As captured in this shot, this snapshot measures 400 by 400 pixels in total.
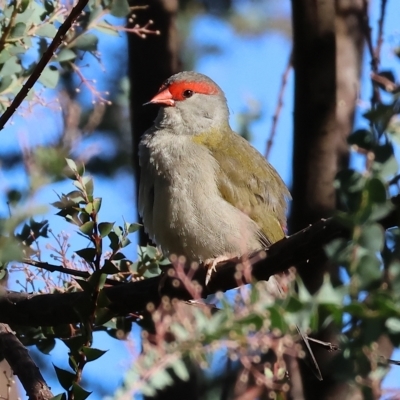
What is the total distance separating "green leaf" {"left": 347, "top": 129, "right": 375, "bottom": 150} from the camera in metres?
1.46

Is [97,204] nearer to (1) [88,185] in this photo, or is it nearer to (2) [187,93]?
(1) [88,185]

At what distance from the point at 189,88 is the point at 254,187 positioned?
1.13 meters

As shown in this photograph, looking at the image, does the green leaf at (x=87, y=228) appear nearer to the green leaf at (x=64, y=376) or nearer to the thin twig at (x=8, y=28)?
the green leaf at (x=64, y=376)

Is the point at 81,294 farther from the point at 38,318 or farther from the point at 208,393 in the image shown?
the point at 208,393

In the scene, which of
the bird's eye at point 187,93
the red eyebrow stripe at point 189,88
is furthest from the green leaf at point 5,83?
the bird's eye at point 187,93

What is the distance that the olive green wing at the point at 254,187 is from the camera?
15.0ft

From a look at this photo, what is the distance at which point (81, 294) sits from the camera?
10.4ft

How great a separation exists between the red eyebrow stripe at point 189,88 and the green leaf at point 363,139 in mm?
4013

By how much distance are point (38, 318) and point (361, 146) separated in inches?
86.2

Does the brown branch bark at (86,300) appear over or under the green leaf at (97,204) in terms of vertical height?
under

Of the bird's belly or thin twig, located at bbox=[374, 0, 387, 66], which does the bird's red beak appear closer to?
the bird's belly

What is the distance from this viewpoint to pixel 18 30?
135 inches

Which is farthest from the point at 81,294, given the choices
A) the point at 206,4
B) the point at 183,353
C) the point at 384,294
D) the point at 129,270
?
the point at 206,4

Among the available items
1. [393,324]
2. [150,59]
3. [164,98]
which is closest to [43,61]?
[393,324]
